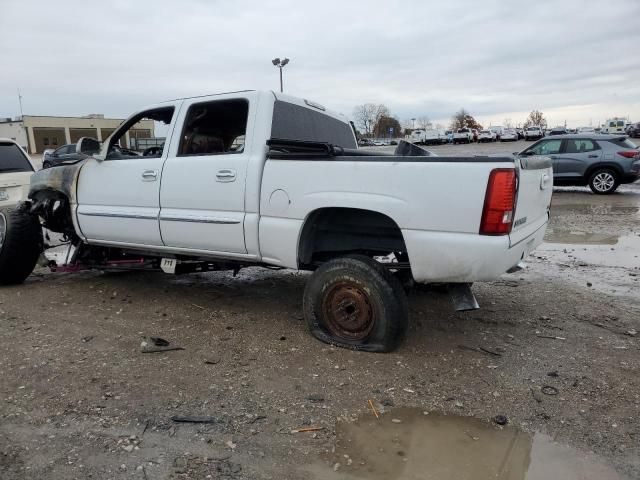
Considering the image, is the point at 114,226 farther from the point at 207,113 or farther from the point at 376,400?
the point at 376,400

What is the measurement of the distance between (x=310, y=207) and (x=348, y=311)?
2.86 ft

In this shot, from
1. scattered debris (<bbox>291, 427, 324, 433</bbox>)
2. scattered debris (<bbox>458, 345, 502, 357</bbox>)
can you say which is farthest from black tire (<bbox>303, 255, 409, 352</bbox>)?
scattered debris (<bbox>291, 427, 324, 433</bbox>)

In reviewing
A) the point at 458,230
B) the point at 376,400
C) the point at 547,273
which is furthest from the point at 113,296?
the point at 547,273

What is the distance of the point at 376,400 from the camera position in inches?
132

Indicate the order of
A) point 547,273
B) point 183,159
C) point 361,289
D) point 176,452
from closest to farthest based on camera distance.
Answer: point 176,452
point 361,289
point 183,159
point 547,273

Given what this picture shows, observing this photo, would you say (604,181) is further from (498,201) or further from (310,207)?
(310,207)

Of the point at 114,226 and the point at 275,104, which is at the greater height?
the point at 275,104

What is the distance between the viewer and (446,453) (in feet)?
9.21

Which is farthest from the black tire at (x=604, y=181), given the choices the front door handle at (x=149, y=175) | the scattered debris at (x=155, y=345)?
the scattered debris at (x=155, y=345)

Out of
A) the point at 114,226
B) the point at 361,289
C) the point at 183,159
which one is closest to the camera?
the point at 361,289

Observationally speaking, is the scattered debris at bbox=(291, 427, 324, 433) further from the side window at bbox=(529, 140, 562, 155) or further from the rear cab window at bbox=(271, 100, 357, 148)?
the side window at bbox=(529, 140, 562, 155)

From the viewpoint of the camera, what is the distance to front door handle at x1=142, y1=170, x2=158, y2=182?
4.85 metres

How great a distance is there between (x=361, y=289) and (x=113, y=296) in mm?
3136

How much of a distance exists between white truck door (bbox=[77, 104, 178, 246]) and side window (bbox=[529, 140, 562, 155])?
12002mm
